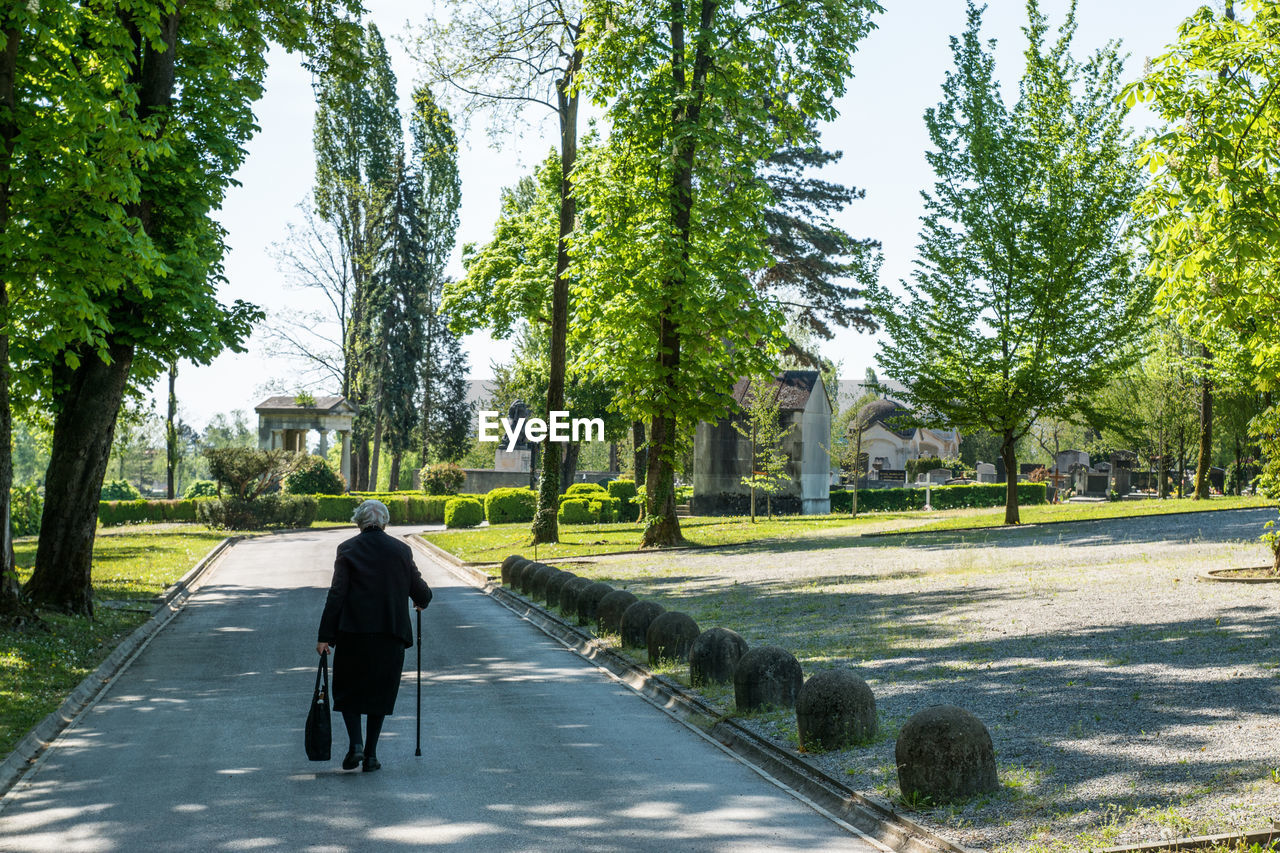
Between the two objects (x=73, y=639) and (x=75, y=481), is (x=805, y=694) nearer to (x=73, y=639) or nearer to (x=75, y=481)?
(x=73, y=639)

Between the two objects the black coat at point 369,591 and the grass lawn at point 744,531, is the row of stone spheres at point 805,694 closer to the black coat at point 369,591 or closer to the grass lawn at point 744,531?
the black coat at point 369,591

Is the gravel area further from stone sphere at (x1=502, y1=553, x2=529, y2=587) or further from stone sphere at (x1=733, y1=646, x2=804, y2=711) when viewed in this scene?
stone sphere at (x1=502, y1=553, x2=529, y2=587)

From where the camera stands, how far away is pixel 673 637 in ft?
38.7

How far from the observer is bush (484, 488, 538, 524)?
4528 cm

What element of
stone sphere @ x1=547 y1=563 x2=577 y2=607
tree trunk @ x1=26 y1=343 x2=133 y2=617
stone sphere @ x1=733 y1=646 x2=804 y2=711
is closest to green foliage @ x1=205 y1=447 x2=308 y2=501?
tree trunk @ x1=26 y1=343 x2=133 y2=617

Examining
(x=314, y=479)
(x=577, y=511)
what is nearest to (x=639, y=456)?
(x=577, y=511)

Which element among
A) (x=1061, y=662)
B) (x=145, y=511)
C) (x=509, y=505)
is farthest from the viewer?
(x=145, y=511)

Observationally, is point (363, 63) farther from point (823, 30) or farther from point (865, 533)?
point (865, 533)

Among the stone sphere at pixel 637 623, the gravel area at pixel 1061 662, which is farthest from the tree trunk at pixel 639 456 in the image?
the stone sphere at pixel 637 623

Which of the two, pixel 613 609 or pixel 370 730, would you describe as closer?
pixel 370 730

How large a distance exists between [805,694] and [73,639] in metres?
9.88

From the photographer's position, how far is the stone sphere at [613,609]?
1390cm

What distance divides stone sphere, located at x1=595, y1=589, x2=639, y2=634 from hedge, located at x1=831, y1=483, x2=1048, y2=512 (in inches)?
1509

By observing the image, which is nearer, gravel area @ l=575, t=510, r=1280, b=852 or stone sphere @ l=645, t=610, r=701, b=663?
gravel area @ l=575, t=510, r=1280, b=852
